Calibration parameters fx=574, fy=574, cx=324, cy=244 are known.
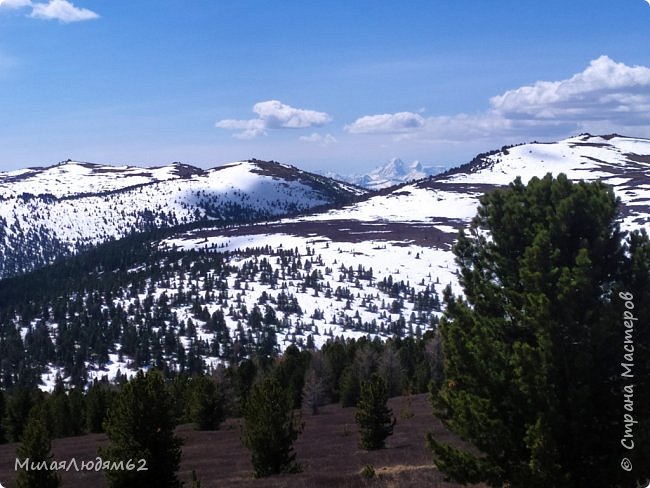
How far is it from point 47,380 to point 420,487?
19156 centimetres

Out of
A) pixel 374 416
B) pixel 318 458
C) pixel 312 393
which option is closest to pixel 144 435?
pixel 318 458

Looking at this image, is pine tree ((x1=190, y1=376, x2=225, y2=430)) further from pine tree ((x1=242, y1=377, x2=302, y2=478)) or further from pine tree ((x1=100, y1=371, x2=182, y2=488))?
pine tree ((x1=100, y1=371, x2=182, y2=488))

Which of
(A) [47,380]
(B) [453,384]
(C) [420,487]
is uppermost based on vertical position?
(B) [453,384]

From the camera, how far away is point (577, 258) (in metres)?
14.4

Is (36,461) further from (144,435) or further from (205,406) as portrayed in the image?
(205,406)

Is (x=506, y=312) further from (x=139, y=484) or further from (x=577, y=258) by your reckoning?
(x=139, y=484)

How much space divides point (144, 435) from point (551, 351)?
57.8ft

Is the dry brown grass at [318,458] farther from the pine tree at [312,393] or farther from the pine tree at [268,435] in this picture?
the pine tree at [312,393]

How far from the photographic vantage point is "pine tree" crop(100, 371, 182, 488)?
2383 cm

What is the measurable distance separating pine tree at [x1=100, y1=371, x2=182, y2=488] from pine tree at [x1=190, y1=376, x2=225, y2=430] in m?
43.0

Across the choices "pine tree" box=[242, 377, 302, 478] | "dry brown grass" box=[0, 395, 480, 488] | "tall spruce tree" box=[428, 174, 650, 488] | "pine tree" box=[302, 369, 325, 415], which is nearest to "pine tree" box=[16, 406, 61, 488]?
"dry brown grass" box=[0, 395, 480, 488]

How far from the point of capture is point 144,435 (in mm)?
24484

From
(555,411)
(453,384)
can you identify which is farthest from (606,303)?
(453,384)

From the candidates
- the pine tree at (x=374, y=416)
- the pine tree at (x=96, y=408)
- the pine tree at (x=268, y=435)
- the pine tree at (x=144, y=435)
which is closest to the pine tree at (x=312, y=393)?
the pine tree at (x=96, y=408)
